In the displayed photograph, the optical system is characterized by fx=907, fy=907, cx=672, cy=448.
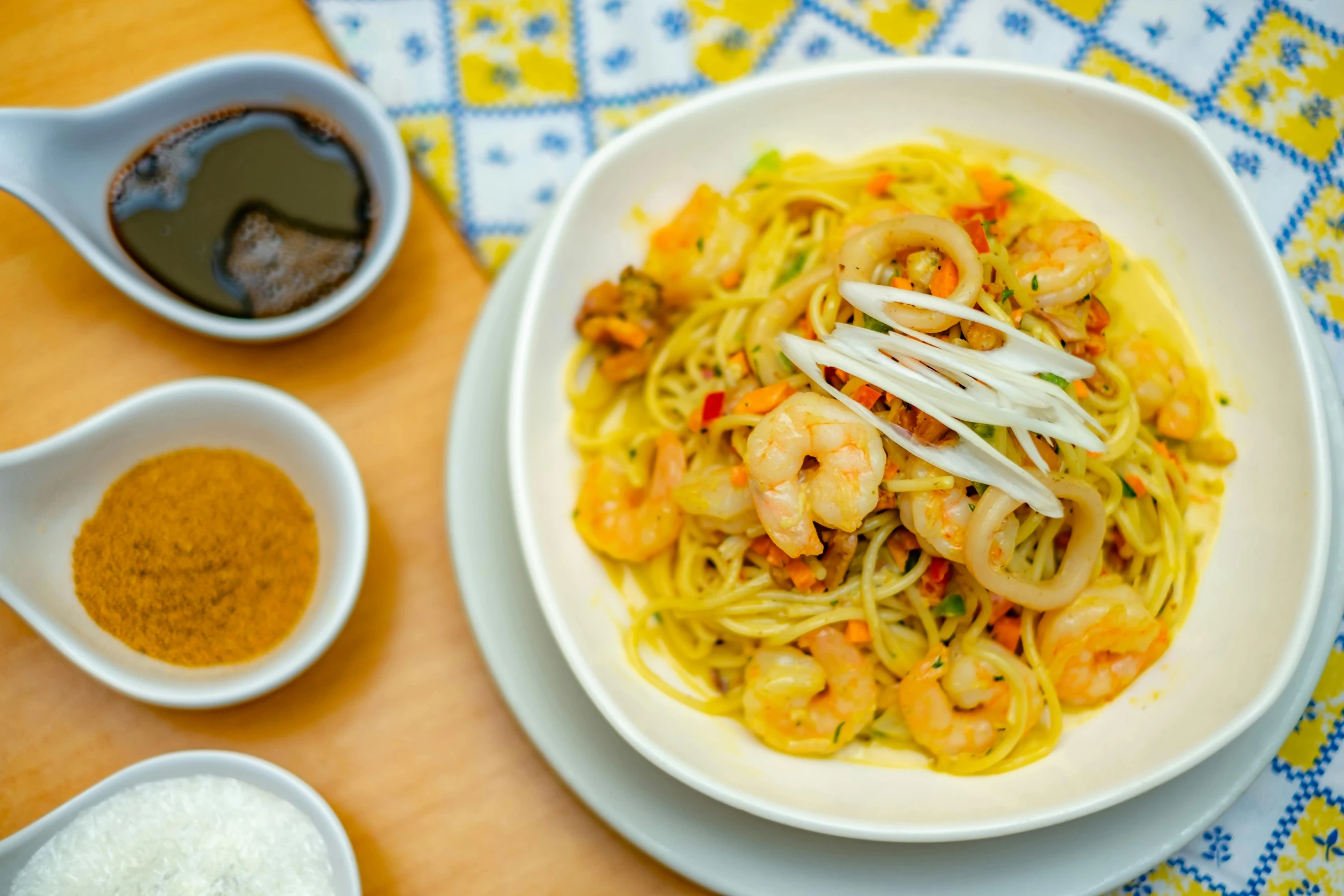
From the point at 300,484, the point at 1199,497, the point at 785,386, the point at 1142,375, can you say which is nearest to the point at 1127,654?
the point at 1199,497

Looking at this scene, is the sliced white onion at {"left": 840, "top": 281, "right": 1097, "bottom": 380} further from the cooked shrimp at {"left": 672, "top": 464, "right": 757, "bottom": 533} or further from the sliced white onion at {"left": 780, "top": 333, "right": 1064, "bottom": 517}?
the cooked shrimp at {"left": 672, "top": 464, "right": 757, "bottom": 533}

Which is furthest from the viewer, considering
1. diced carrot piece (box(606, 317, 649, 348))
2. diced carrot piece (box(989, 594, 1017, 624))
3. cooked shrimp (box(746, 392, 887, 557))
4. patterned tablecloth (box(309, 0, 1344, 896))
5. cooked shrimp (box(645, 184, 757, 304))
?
patterned tablecloth (box(309, 0, 1344, 896))

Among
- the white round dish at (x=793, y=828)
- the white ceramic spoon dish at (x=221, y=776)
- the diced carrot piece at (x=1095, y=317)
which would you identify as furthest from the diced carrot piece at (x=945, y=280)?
the white ceramic spoon dish at (x=221, y=776)

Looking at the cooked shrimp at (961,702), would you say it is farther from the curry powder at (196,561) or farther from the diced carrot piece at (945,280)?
the curry powder at (196,561)

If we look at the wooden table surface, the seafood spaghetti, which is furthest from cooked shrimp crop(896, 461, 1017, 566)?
the wooden table surface

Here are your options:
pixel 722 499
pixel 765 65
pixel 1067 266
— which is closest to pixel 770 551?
pixel 722 499

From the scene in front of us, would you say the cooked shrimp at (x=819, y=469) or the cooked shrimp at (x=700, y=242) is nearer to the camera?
the cooked shrimp at (x=819, y=469)

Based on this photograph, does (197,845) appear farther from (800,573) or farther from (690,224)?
(690,224)
